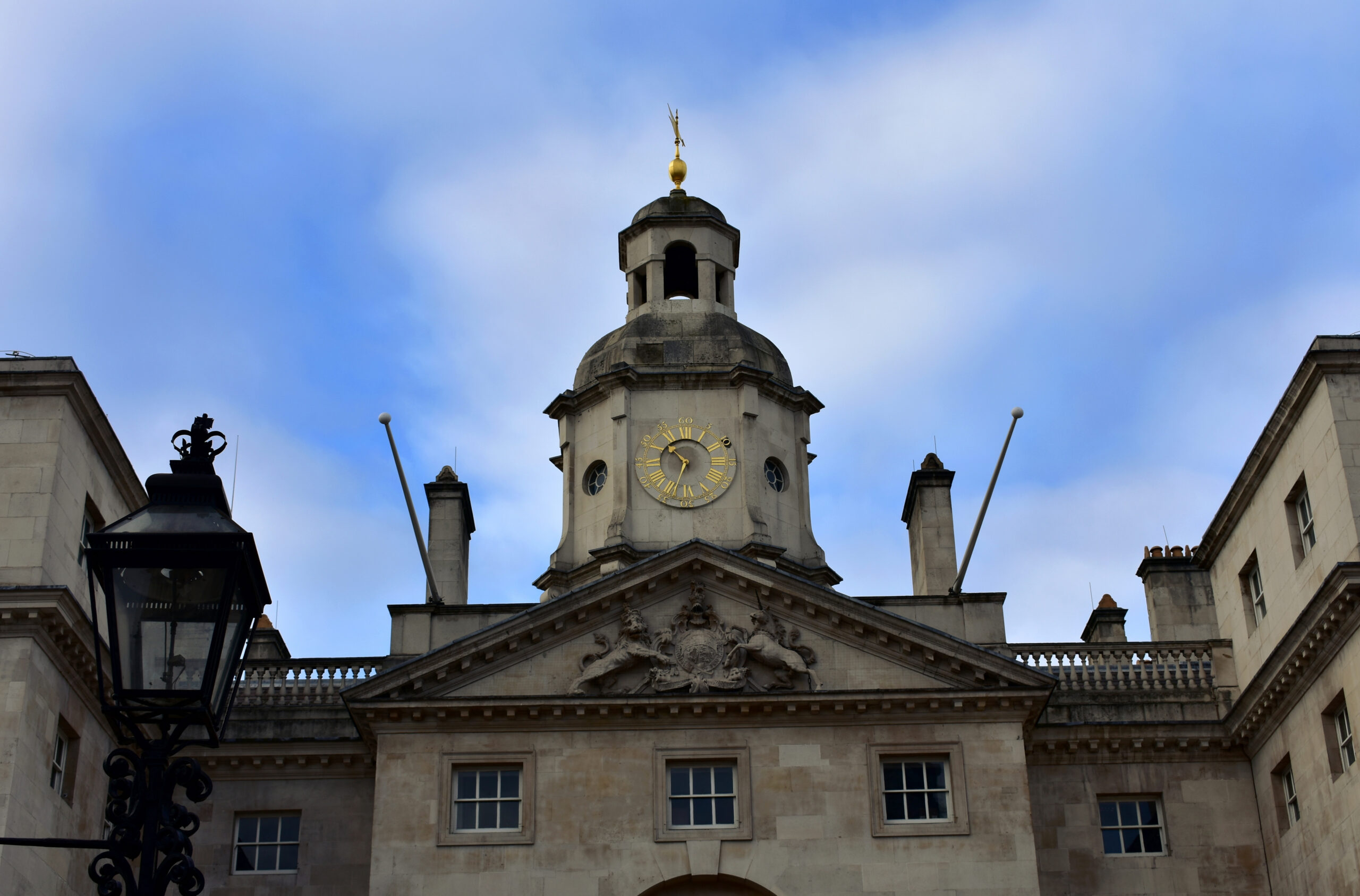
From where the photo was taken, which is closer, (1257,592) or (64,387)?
(64,387)

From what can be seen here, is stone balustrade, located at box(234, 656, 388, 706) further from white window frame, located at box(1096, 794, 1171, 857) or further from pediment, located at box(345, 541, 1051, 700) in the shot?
white window frame, located at box(1096, 794, 1171, 857)

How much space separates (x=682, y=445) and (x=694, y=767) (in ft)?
35.9

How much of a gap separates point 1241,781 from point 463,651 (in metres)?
16.1

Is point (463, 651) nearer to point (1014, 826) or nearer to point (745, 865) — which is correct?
point (745, 865)

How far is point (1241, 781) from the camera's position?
34.9 meters

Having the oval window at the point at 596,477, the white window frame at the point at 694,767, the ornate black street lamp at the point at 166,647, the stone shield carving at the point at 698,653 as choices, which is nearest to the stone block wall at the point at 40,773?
the white window frame at the point at 694,767

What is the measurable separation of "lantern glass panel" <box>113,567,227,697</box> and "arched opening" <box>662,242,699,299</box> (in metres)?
35.7

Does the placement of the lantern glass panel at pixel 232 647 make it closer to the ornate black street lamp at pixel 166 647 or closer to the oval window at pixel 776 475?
the ornate black street lamp at pixel 166 647

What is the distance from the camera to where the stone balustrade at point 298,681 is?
35.6 metres

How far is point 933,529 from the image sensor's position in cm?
4069

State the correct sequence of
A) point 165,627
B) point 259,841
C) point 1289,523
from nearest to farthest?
point 165,627 < point 1289,523 < point 259,841

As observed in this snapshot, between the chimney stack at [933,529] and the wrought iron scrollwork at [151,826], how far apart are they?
30.6 metres

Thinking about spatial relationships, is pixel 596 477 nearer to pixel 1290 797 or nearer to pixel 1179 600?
pixel 1179 600

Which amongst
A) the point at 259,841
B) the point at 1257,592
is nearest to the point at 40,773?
the point at 259,841
